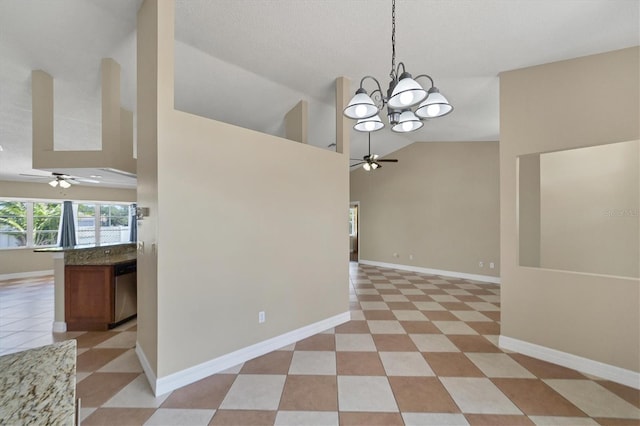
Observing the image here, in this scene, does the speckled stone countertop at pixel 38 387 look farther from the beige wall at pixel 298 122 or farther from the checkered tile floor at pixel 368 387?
the beige wall at pixel 298 122

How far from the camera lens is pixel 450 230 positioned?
682 centimetres

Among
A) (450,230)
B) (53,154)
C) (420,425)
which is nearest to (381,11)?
(420,425)

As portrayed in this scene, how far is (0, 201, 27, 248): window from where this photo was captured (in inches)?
265

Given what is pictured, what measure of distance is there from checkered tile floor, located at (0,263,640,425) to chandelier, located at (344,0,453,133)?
2305 millimetres

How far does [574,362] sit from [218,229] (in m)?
3.81

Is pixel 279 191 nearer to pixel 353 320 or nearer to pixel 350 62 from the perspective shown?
pixel 350 62

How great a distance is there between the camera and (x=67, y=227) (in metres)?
7.37

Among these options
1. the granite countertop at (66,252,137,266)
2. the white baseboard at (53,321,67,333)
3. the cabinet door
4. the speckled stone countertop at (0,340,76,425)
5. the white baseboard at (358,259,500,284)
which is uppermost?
the speckled stone countertop at (0,340,76,425)

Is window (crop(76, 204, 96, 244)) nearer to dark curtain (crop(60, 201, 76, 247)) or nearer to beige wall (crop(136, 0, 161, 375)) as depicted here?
dark curtain (crop(60, 201, 76, 247))

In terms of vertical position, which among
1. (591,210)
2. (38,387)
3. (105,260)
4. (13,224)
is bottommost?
(105,260)

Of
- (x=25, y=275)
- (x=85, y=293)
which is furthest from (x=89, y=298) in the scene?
(x=25, y=275)

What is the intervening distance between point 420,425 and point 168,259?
2.37 meters

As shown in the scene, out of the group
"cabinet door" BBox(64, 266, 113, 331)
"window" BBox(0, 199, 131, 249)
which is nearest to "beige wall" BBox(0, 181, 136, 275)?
"window" BBox(0, 199, 131, 249)

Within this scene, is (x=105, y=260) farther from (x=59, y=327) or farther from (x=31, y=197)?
(x=31, y=197)
